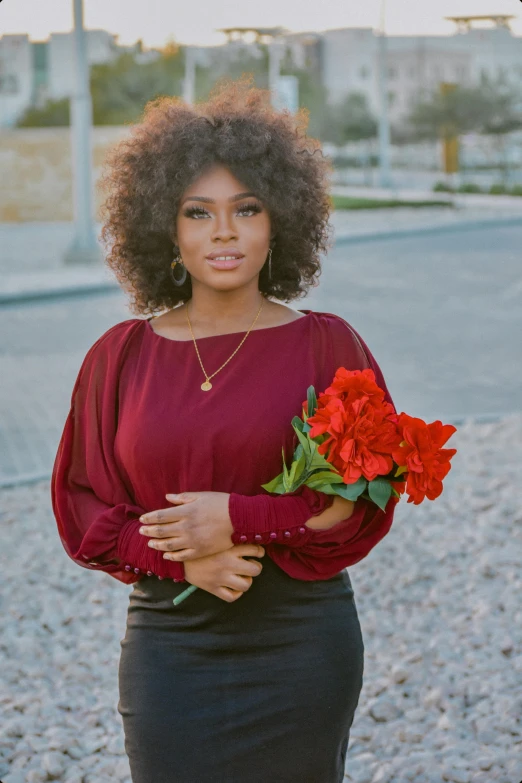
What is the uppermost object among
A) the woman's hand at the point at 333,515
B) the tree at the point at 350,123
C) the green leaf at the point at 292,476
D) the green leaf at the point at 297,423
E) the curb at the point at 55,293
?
the tree at the point at 350,123

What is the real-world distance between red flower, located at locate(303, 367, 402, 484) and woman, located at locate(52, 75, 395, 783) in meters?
0.14

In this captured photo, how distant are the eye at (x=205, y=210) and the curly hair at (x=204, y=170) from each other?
2 centimetres

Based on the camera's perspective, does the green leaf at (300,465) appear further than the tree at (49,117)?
No

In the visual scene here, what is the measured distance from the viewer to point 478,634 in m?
4.59

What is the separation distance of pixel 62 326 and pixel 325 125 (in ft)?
134

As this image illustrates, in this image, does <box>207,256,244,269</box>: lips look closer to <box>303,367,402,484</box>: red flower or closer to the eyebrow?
the eyebrow

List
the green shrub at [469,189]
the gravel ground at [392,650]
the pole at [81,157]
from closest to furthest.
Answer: the gravel ground at [392,650]
the pole at [81,157]
the green shrub at [469,189]

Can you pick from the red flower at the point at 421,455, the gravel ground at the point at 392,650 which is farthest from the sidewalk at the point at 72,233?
the red flower at the point at 421,455

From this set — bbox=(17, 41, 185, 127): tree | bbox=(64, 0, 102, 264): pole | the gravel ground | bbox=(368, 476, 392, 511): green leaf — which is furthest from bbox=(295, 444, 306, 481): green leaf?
bbox=(17, 41, 185, 127): tree

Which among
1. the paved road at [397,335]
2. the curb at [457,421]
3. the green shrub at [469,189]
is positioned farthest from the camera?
the green shrub at [469,189]

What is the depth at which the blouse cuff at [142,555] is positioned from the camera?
244cm

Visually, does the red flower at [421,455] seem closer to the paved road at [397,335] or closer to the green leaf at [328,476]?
the green leaf at [328,476]

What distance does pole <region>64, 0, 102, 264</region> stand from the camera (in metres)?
17.3

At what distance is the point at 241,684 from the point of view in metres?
2.47
